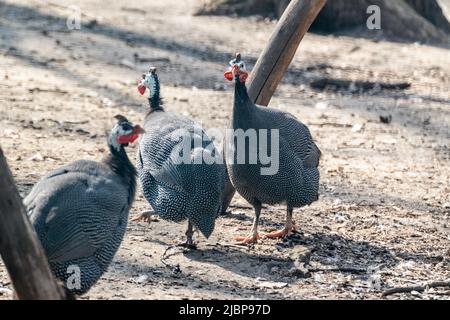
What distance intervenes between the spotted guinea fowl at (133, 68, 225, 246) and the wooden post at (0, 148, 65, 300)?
178cm

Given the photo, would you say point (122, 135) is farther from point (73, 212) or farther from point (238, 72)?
point (238, 72)

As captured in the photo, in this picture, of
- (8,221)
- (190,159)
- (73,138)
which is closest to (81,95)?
(73,138)

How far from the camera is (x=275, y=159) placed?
20.5ft

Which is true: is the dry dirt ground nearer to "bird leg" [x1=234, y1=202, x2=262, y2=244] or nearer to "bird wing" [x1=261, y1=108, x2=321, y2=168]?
"bird leg" [x1=234, y1=202, x2=262, y2=244]

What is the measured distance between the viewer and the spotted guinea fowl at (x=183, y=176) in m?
5.91

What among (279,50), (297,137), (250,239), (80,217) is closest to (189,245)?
(250,239)

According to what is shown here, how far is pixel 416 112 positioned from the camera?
988 cm

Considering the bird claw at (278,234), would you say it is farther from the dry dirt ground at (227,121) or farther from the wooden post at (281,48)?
the wooden post at (281,48)

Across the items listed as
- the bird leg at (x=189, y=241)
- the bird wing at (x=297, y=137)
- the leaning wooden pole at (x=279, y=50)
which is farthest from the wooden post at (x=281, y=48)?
the bird leg at (x=189, y=241)

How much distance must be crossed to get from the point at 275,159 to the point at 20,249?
2405mm

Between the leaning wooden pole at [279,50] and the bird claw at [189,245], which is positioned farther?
the leaning wooden pole at [279,50]

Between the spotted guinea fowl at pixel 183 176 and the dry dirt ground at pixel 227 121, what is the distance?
0.91ft

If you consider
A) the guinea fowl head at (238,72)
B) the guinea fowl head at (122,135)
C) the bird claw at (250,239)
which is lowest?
the bird claw at (250,239)

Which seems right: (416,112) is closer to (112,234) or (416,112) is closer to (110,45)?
(110,45)
